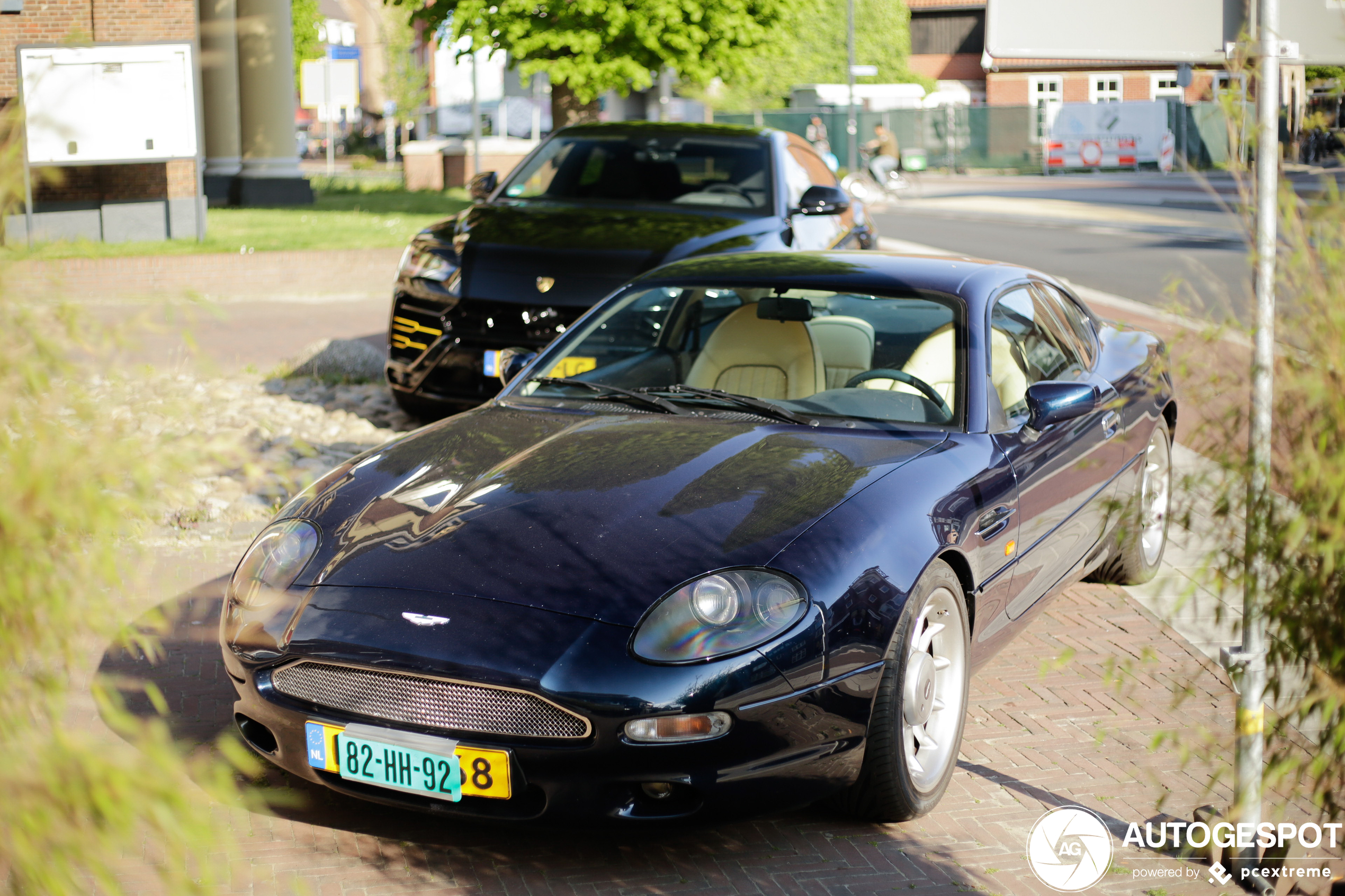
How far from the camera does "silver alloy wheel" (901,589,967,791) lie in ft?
12.0

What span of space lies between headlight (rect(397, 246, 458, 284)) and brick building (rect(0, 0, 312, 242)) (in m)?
1.77

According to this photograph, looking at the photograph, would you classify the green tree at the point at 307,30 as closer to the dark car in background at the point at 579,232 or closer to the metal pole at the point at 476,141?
the metal pole at the point at 476,141

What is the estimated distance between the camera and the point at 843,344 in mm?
5031

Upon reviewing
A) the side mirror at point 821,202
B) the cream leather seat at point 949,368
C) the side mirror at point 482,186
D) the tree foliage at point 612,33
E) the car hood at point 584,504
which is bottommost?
the car hood at point 584,504

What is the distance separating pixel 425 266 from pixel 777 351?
368cm

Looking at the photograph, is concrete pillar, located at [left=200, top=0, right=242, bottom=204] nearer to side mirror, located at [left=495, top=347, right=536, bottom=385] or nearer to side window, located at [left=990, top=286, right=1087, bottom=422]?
side mirror, located at [left=495, top=347, right=536, bottom=385]

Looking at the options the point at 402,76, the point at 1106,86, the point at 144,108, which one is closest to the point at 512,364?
the point at 144,108

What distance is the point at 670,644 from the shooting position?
3324 millimetres

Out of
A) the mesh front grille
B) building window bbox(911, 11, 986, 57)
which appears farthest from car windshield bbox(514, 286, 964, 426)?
building window bbox(911, 11, 986, 57)

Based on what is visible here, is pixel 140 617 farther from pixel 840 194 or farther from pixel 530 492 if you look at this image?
pixel 840 194

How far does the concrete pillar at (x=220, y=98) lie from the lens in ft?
76.7

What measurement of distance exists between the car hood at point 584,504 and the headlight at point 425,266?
3.53 m

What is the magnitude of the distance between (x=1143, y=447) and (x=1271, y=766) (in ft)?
10.8

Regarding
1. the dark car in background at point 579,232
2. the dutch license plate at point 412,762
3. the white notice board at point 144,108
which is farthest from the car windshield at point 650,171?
the white notice board at point 144,108
